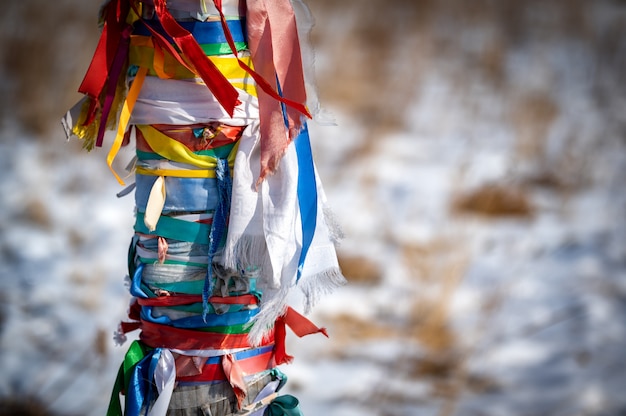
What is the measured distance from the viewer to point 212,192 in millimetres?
1303

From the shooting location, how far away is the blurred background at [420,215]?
3082mm

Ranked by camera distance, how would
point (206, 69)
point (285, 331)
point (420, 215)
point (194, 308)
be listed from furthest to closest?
point (420, 215) < point (285, 331) < point (194, 308) < point (206, 69)

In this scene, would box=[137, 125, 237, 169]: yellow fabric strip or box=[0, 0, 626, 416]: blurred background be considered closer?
box=[137, 125, 237, 169]: yellow fabric strip

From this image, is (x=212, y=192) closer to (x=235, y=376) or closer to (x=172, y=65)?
(x=172, y=65)

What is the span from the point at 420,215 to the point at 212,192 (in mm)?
3676

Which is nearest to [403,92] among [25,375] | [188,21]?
[25,375]

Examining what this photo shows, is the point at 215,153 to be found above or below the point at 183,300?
above

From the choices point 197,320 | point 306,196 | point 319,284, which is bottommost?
point 197,320

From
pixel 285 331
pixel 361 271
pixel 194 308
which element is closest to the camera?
pixel 194 308

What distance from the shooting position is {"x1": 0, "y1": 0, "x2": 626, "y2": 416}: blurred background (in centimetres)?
308

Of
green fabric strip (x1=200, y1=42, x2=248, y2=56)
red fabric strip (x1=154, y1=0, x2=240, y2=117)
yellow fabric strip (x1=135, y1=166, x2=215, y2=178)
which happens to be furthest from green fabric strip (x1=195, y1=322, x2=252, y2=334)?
green fabric strip (x1=200, y1=42, x2=248, y2=56)

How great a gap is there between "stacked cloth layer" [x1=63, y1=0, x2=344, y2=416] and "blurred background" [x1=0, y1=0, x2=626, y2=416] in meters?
0.87

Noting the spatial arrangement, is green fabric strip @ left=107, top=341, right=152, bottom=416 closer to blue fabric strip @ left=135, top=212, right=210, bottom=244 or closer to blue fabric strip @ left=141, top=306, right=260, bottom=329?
blue fabric strip @ left=141, top=306, right=260, bottom=329

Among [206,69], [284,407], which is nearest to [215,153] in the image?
[206,69]
